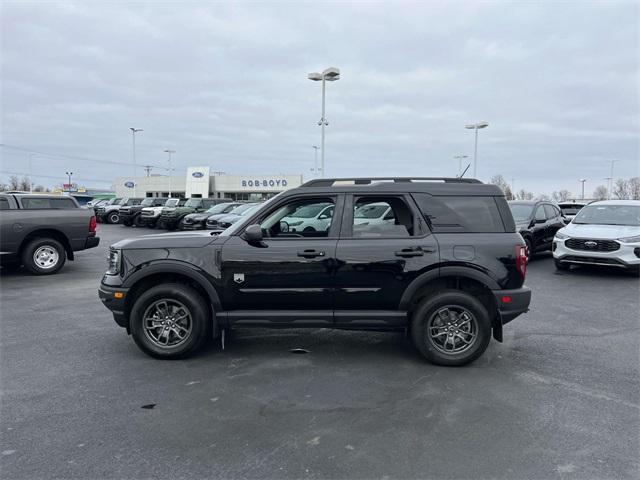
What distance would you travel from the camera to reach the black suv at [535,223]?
12.2 m

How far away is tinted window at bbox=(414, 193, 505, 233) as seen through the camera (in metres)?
4.80

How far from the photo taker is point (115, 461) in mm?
3012

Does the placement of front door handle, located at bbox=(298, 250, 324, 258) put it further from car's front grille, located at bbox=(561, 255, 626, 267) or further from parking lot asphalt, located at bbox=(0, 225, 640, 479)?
car's front grille, located at bbox=(561, 255, 626, 267)

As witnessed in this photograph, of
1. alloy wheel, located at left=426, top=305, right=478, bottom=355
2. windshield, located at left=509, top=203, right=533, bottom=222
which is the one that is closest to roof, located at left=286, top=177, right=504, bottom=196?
alloy wheel, located at left=426, top=305, right=478, bottom=355

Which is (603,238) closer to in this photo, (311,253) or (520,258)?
(520,258)

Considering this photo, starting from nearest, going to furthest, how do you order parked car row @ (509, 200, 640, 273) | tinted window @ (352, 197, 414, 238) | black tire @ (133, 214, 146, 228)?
tinted window @ (352, 197, 414, 238)
parked car row @ (509, 200, 640, 273)
black tire @ (133, 214, 146, 228)

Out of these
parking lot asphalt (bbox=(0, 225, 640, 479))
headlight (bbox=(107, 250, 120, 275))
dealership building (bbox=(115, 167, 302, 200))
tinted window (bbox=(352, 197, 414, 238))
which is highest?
dealership building (bbox=(115, 167, 302, 200))

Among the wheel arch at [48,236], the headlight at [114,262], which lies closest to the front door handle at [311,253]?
the headlight at [114,262]

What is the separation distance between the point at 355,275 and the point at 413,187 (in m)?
1.16

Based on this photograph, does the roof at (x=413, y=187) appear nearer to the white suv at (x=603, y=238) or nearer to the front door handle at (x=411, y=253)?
the front door handle at (x=411, y=253)

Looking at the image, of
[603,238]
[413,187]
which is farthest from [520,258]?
[603,238]

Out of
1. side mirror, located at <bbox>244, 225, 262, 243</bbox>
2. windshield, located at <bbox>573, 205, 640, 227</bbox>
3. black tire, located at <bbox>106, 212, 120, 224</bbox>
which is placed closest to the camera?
side mirror, located at <bbox>244, 225, 262, 243</bbox>

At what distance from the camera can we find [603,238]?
9.82m

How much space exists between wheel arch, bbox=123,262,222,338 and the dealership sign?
5532cm
